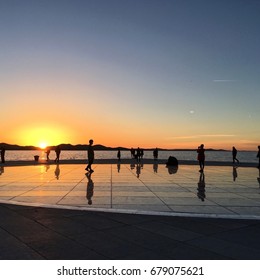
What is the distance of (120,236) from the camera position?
5.38m

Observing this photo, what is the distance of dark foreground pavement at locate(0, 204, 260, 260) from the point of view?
14.7 feet

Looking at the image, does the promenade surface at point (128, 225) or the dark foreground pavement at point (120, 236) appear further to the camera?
the promenade surface at point (128, 225)

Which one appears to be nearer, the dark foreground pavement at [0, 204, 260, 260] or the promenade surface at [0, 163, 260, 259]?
the dark foreground pavement at [0, 204, 260, 260]

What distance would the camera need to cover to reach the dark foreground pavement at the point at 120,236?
176 inches

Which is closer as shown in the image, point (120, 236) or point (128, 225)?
point (120, 236)

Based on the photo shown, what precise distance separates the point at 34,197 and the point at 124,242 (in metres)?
5.53
